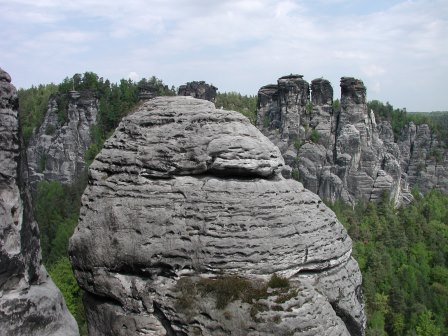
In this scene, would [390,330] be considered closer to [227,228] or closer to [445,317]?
[445,317]

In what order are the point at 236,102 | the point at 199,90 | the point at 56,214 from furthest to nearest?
1. the point at 236,102
2. the point at 199,90
3. the point at 56,214

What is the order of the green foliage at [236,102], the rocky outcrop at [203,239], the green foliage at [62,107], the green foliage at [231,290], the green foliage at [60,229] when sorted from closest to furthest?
1. the green foliage at [231,290]
2. the rocky outcrop at [203,239]
3. the green foliage at [60,229]
4. the green foliage at [62,107]
5. the green foliage at [236,102]

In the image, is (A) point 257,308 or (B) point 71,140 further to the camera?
(B) point 71,140

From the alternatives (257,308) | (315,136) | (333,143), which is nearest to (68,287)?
(257,308)

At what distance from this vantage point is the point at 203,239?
1153 centimetres

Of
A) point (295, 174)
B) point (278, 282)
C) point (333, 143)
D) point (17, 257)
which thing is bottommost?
point (295, 174)

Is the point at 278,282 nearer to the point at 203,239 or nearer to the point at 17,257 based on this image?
the point at 203,239

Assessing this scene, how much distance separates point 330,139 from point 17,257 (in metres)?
63.1

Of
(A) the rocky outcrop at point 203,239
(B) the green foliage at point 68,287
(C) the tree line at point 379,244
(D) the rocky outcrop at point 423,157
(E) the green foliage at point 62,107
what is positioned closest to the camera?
(A) the rocky outcrop at point 203,239

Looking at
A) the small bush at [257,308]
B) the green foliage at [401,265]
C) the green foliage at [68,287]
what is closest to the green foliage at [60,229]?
the green foliage at [68,287]

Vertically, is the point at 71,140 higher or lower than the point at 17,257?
lower

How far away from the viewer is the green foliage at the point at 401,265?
3953cm

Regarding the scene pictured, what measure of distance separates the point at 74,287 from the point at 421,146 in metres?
74.0

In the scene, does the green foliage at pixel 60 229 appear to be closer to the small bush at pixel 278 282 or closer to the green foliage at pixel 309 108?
the small bush at pixel 278 282
